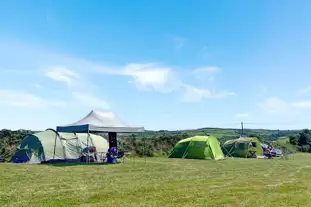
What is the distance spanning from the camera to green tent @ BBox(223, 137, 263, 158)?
27.4 meters

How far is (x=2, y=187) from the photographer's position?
9.73 metres

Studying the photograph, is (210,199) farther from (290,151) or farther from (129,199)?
(290,151)

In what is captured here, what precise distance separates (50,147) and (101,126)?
11.2 feet

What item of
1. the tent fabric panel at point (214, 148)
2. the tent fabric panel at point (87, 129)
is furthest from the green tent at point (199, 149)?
the tent fabric panel at point (87, 129)

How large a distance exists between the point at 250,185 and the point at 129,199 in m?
4.12

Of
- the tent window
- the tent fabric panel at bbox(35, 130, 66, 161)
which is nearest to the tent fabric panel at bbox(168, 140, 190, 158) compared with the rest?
the tent window

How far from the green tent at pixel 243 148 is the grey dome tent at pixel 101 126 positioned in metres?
10.4

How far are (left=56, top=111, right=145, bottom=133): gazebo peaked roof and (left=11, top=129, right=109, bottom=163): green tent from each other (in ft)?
4.92

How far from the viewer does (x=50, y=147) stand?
19578mm

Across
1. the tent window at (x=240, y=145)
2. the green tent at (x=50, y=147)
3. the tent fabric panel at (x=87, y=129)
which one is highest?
the tent fabric panel at (x=87, y=129)

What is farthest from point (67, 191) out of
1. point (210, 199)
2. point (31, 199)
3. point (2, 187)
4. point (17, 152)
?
point (17, 152)

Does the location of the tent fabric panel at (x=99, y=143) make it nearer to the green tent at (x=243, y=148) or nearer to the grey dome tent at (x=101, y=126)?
the grey dome tent at (x=101, y=126)

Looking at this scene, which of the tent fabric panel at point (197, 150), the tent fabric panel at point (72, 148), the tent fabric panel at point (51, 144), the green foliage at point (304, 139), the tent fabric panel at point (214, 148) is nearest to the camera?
the tent fabric panel at point (51, 144)

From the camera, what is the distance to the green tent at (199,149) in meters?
23.3
